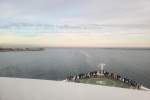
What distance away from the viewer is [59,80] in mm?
2377

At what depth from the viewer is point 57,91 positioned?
2.46 metres

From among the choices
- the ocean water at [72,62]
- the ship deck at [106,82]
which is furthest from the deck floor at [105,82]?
the ocean water at [72,62]

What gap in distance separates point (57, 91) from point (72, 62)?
0.61 m

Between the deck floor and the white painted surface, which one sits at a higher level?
the deck floor

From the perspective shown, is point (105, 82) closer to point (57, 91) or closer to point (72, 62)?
point (72, 62)

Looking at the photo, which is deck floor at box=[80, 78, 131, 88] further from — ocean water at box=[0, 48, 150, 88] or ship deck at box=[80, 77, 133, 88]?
ocean water at box=[0, 48, 150, 88]

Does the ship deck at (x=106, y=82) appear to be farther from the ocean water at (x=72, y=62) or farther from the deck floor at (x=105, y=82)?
the ocean water at (x=72, y=62)

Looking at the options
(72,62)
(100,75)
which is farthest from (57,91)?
(100,75)

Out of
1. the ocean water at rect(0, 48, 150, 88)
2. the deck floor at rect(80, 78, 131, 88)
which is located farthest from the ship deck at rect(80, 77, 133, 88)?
the ocean water at rect(0, 48, 150, 88)

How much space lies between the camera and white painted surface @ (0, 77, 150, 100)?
2074 mm

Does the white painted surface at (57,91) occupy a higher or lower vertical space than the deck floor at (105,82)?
lower

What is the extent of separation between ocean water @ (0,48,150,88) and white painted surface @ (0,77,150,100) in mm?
137

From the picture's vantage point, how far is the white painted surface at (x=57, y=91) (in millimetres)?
2074

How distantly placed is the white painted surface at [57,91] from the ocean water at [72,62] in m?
0.14
